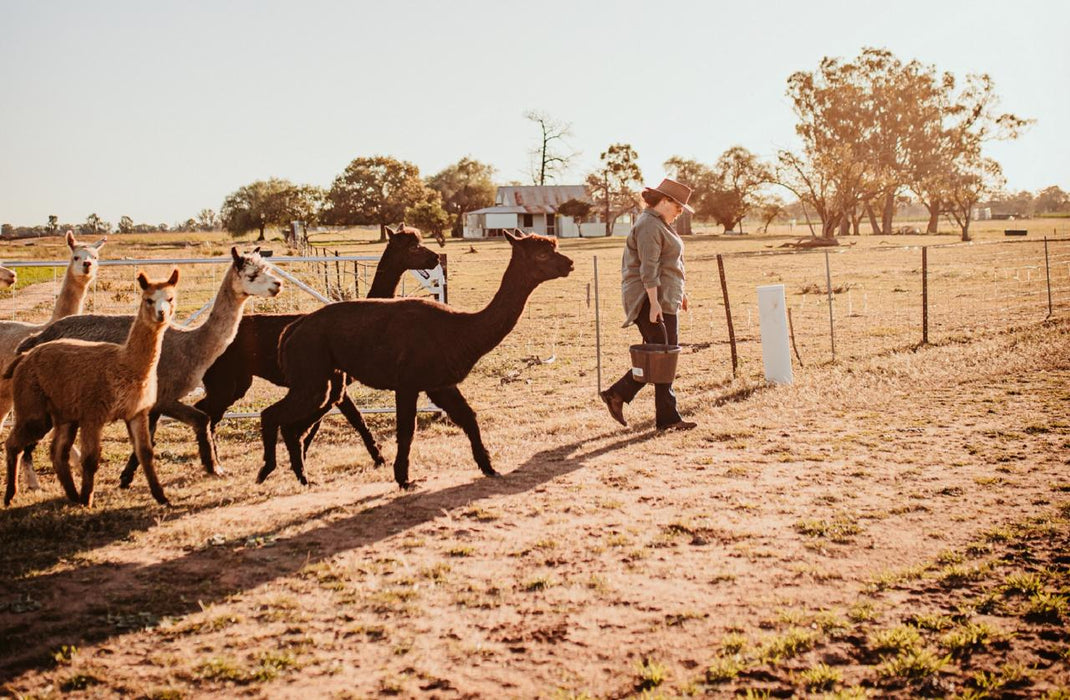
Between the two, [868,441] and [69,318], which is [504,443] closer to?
[868,441]

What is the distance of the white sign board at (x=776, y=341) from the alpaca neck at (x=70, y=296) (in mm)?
7384

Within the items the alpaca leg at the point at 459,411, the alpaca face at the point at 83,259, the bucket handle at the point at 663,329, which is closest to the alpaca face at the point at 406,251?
the alpaca leg at the point at 459,411

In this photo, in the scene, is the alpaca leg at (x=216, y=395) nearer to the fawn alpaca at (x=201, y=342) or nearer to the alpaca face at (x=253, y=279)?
the fawn alpaca at (x=201, y=342)

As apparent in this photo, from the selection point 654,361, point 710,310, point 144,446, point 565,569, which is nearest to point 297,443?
point 144,446

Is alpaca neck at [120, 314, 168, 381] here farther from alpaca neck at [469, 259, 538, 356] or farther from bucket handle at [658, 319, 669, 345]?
bucket handle at [658, 319, 669, 345]

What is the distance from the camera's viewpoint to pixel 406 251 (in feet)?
25.3

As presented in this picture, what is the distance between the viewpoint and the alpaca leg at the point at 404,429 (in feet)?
20.3

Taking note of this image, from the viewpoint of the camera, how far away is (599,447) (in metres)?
7.54

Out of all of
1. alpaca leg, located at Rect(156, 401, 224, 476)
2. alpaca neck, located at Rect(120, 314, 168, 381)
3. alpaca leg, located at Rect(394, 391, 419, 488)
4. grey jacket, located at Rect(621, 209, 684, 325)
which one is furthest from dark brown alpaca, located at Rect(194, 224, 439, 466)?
grey jacket, located at Rect(621, 209, 684, 325)

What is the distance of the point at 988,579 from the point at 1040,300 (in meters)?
15.5

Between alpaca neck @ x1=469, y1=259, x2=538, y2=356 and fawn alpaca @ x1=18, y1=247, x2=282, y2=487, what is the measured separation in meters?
1.69

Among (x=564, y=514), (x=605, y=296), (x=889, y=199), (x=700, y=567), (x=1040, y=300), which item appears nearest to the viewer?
(x=700, y=567)

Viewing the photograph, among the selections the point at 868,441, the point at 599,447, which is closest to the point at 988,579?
the point at 868,441

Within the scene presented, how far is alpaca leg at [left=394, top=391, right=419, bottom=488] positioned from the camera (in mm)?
6180
